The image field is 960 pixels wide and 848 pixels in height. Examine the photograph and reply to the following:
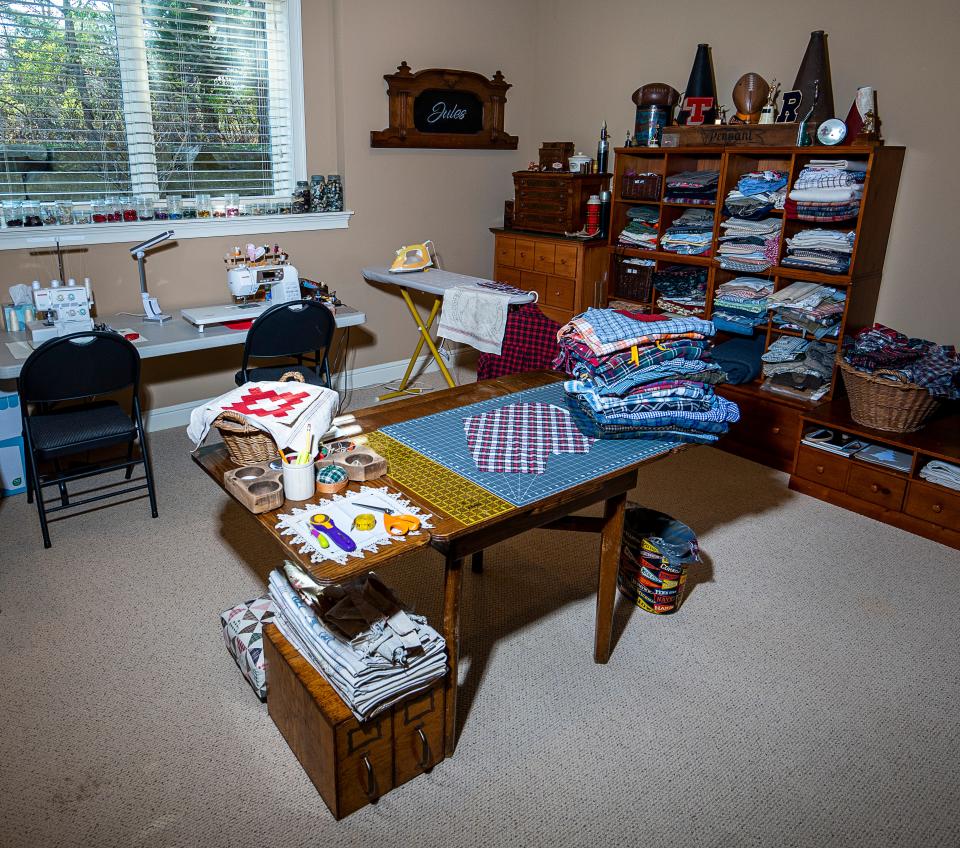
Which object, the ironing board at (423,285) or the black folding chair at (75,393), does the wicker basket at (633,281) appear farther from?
the black folding chair at (75,393)

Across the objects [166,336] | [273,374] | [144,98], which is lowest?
[273,374]

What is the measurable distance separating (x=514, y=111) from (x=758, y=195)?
198cm

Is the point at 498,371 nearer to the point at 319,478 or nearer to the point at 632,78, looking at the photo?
the point at 319,478

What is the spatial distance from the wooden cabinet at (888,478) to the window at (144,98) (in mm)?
3119

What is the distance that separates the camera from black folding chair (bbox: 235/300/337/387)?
11.4ft

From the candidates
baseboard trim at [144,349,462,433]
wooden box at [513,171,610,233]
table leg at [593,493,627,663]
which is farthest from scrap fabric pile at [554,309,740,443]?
baseboard trim at [144,349,462,433]

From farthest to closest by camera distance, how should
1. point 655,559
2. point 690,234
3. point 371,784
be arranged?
point 690,234 → point 655,559 → point 371,784

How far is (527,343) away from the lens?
3414 mm

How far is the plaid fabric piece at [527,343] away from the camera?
11.2ft

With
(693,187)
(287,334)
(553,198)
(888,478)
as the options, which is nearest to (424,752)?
(287,334)

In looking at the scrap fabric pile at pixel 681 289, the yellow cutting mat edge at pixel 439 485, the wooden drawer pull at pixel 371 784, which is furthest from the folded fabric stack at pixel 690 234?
the wooden drawer pull at pixel 371 784

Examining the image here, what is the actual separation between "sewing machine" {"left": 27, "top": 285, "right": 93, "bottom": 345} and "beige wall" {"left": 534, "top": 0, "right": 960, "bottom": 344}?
326 cm

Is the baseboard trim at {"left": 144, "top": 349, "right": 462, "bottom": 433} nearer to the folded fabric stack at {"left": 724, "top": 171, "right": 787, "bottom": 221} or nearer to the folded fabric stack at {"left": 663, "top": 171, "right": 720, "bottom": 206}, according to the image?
the folded fabric stack at {"left": 663, "top": 171, "right": 720, "bottom": 206}

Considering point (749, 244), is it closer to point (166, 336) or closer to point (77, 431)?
point (166, 336)
